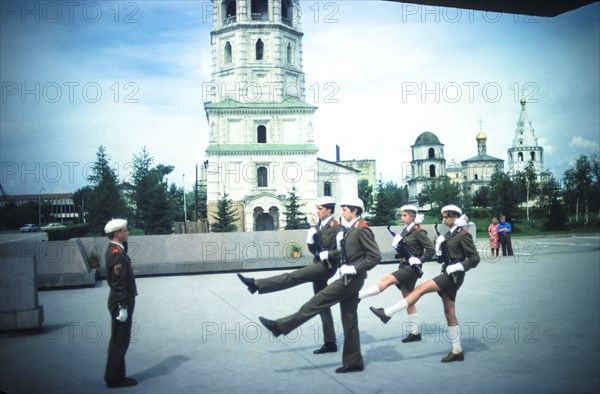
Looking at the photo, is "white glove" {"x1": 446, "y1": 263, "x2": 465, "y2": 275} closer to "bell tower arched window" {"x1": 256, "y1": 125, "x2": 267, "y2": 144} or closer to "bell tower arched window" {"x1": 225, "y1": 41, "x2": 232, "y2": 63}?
"bell tower arched window" {"x1": 256, "y1": 125, "x2": 267, "y2": 144}

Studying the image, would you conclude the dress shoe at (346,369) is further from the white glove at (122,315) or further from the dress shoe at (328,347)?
the white glove at (122,315)

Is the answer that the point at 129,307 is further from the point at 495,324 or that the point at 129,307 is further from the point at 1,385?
the point at 495,324

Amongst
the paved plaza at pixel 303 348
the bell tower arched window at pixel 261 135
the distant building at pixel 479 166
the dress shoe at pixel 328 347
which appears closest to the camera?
the paved plaza at pixel 303 348

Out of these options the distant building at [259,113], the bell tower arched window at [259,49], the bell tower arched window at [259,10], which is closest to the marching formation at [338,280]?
the distant building at [259,113]

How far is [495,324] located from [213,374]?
15.7 ft

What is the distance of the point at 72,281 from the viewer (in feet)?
48.8

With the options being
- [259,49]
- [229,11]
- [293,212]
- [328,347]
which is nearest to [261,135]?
[259,49]

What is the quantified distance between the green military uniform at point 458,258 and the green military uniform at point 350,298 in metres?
1.06

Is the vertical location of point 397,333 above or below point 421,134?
below

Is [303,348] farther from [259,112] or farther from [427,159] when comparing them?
[427,159]

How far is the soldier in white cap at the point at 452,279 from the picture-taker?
6.78m

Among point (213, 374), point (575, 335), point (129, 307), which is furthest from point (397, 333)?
point (129, 307)

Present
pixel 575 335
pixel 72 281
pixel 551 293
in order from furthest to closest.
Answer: pixel 72 281, pixel 551 293, pixel 575 335

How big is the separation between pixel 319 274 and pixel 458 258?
71.5 inches
